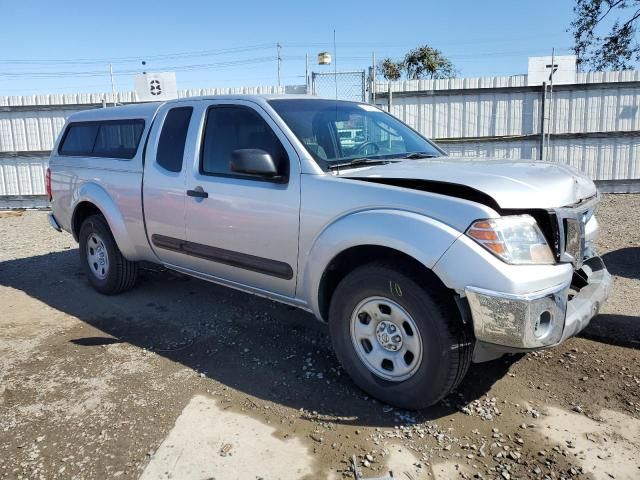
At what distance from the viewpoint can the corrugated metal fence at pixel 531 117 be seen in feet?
35.7

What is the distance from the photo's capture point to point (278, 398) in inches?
137

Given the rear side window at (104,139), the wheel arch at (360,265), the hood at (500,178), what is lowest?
the wheel arch at (360,265)

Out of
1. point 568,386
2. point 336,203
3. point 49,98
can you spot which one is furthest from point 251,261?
point 49,98

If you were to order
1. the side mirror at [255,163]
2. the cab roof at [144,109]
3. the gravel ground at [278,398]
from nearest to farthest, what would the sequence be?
the gravel ground at [278,398]
the side mirror at [255,163]
the cab roof at [144,109]

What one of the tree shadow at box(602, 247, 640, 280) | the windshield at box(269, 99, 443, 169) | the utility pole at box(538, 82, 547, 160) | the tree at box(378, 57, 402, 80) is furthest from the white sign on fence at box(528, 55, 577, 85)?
the tree at box(378, 57, 402, 80)

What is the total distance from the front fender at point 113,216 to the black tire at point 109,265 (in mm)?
212

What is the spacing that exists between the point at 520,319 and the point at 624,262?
Answer: 14.2 feet

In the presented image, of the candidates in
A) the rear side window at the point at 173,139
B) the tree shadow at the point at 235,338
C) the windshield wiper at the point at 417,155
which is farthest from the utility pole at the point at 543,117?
the rear side window at the point at 173,139

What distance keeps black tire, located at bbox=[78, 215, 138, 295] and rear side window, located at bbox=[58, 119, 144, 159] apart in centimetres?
72

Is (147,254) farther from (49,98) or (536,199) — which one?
(49,98)

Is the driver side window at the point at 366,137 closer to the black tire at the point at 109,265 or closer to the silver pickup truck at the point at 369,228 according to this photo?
the silver pickup truck at the point at 369,228

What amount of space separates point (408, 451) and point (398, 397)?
1.29ft

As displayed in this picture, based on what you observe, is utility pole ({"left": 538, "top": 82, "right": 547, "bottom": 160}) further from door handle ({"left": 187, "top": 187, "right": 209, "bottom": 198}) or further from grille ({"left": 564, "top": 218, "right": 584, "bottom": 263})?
door handle ({"left": 187, "top": 187, "right": 209, "bottom": 198})

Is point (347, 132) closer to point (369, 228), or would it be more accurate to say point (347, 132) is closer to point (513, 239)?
point (369, 228)
